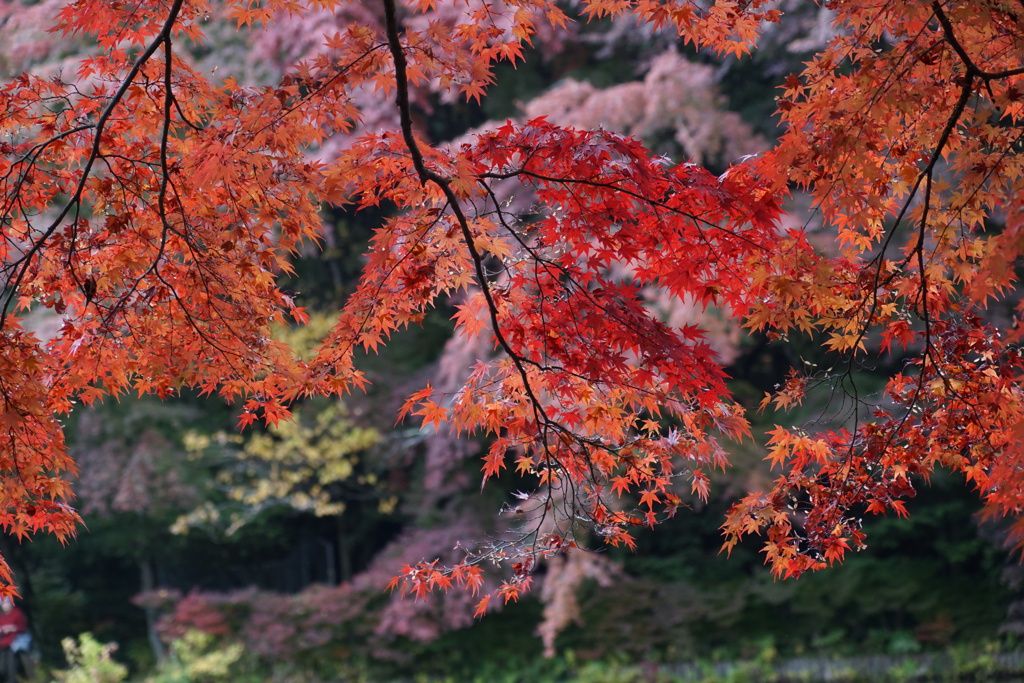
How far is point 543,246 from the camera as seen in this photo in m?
2.87

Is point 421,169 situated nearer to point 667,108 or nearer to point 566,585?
point 667,108

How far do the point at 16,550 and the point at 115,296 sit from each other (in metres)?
8.55

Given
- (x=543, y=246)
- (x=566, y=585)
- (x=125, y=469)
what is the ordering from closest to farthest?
(x=543, y=246), (x=566, y=585), (x=125, y=469)

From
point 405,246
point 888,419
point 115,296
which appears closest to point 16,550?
point 115,296

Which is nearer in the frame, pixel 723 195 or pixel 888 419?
pixel 723 195

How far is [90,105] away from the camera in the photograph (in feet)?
9.96

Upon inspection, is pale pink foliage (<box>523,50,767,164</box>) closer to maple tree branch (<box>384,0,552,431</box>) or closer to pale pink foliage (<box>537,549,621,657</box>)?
pale pink foliage (<box>537,549,621,657</box>)

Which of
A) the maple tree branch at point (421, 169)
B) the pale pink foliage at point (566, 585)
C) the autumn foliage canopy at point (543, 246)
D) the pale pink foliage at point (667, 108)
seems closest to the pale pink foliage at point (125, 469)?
the pale pink foliage at point (566, 585)

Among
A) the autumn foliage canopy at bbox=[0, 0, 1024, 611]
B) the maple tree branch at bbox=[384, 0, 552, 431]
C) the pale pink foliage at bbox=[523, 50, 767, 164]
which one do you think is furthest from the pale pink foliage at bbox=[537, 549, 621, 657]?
the maple tree branch at bbox=[384, 0, 552, 431]

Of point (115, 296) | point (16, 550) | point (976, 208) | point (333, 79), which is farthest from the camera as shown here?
point (16, 550)

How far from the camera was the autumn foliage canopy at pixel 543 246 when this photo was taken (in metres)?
2.50

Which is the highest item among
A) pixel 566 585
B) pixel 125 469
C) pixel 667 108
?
pixel 667 108

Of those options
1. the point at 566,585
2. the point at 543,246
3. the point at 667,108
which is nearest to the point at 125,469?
the point at 566,585

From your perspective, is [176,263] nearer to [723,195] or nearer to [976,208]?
[723,195]
